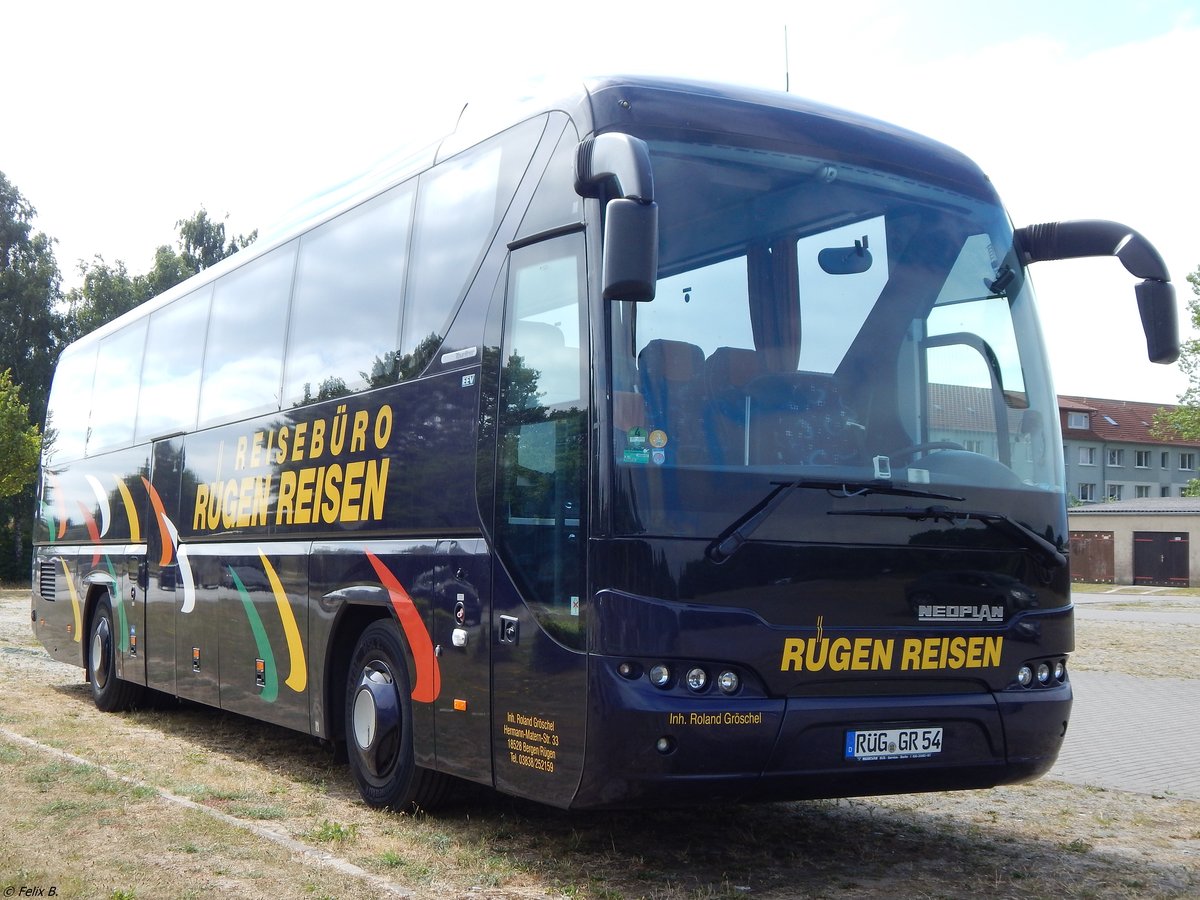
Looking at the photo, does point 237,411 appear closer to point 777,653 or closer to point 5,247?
point 777,653

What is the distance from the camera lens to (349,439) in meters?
8.27

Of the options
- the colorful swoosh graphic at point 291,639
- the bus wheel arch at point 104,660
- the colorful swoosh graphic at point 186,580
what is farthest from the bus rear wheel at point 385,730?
the bus wheel arch at point 104,660

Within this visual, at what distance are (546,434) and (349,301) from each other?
9.88 ft

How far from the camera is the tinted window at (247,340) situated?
9.71m

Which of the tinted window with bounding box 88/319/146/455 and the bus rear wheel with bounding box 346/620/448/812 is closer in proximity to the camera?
the bus rear wheel with bounding box 346/620/448/812

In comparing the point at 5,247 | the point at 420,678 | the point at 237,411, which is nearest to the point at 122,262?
the point at 5,247

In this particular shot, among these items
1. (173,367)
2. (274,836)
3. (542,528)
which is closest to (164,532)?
(173,367)

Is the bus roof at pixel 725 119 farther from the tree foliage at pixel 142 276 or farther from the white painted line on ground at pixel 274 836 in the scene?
the tree foliage at pixel 142 276

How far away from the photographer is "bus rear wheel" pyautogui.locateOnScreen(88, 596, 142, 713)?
43.1 feet

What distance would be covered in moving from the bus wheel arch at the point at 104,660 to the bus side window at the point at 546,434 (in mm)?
7996

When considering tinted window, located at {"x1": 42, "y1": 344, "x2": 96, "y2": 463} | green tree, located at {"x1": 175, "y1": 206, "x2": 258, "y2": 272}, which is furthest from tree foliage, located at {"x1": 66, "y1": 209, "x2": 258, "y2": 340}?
tinted window, located at {"x1": 42, "y1": 344, "x2": 96, "y2": 463}

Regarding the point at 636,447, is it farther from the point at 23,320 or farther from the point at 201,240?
the point at 201,240

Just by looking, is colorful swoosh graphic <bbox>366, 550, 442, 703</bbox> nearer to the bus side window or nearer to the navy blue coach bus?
the navy blue coach bus

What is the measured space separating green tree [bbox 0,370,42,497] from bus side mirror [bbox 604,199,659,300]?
41524 mm
